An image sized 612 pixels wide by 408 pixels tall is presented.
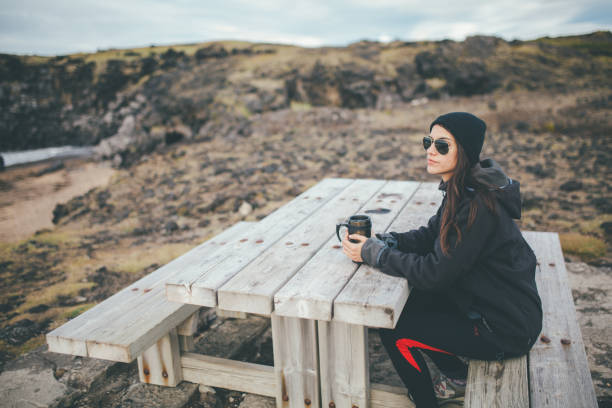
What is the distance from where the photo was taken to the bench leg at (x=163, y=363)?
2.72 m

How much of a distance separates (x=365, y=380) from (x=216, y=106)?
14.8 m

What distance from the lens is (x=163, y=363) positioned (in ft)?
9.13

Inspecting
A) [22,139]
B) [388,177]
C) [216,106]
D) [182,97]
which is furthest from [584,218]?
[22,139]

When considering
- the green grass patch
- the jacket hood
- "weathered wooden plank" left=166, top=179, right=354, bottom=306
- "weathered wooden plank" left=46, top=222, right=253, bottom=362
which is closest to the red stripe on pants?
the jacket hood

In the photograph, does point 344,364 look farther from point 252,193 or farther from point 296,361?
point 252,193

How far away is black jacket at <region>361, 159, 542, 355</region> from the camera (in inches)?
73.0

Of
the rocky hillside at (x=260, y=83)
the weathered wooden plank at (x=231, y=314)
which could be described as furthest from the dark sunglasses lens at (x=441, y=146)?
the rocky hillside at (x=260, y=83)

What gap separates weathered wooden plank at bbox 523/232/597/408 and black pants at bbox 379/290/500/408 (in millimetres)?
203

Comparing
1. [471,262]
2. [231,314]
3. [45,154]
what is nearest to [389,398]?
[471,262]

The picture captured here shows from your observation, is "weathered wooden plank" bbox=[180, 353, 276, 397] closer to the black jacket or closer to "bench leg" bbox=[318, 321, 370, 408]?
"bench leg" bbox=[318, 321, 370, 408]

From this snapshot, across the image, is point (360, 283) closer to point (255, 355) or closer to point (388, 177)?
point (255, 355)

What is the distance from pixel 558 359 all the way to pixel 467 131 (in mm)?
1083

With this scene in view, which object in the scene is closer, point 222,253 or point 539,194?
point 222,253

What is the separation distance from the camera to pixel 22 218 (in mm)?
9289
